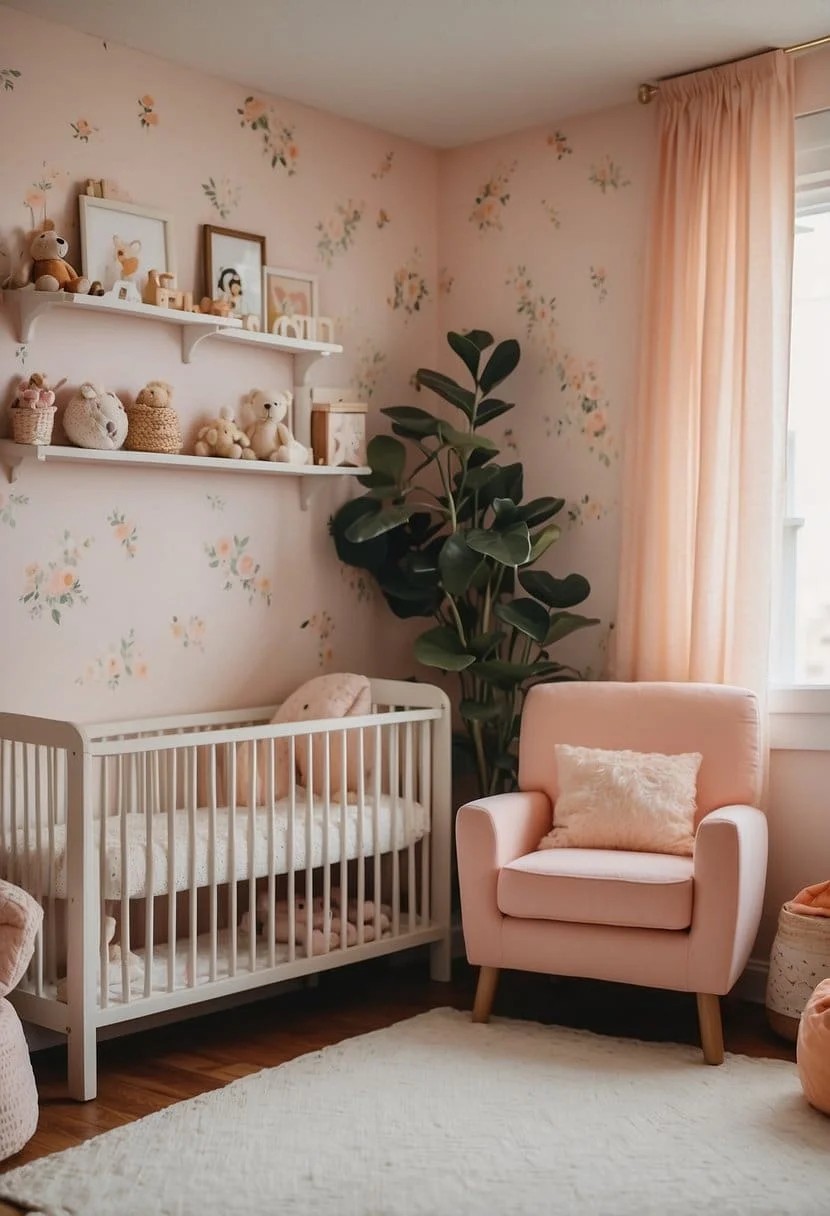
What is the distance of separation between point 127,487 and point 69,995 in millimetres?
1317

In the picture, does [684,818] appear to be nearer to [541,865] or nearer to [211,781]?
[541,865]

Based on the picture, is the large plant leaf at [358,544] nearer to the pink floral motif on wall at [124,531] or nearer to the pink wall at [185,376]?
the pink wall at [185,376]

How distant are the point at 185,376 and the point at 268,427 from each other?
266 millimetres

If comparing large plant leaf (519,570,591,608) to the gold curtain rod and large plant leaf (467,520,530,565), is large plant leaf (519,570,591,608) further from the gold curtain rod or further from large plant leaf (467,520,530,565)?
the gold curtain rod

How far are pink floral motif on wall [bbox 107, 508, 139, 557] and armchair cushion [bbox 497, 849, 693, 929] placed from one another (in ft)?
4.19

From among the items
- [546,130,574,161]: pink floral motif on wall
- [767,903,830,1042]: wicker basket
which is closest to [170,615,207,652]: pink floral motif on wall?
[767,903,830,1042]: wicker basket

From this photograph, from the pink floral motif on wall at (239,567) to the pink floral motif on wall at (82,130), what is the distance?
3.61 ft

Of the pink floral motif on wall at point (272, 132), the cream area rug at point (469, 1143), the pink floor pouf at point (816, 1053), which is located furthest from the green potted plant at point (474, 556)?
the pink floor pouf at point (816, 1053)

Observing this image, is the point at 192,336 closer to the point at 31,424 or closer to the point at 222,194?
the point at 222,194

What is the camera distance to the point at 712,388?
3.66 metres

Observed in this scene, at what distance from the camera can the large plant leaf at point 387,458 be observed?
4.02 m

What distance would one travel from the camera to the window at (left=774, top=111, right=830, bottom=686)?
3.71m

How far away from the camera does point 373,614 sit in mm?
4281

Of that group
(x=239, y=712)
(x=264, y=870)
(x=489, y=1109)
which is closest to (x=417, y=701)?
(x=239, y=712)
